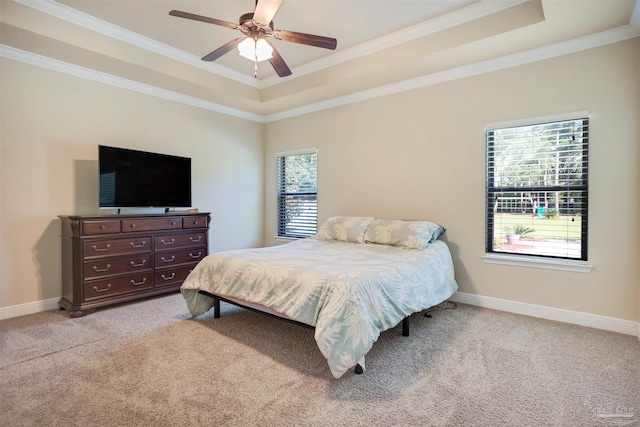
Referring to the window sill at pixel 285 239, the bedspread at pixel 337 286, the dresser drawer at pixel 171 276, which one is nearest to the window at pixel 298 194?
the window sill at pixel 285 239

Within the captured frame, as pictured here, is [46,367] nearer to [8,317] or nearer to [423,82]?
[8,317]

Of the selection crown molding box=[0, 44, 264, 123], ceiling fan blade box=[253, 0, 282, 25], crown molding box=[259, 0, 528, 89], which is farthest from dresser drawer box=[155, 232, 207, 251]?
ceiling fan blade box=[253, 0, 282, 25]

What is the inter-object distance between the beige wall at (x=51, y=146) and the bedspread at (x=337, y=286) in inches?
64.6

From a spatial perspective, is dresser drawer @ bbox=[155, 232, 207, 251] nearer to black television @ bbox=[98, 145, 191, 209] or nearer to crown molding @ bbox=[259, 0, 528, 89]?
black television @ bbox=[98, 145, 191, 209]

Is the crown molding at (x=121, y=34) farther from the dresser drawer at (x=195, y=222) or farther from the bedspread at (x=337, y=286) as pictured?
the bedspread at (x=337, y=286)

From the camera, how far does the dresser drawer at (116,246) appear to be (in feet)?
10.3

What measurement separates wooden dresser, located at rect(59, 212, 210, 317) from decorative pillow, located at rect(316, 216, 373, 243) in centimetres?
164

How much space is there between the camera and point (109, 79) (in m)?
3.66

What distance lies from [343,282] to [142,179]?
9.42 feet

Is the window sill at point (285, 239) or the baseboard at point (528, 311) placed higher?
the window sill at point (285, 239)

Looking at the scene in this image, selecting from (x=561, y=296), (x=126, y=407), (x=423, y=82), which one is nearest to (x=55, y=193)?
(x=126, y=407)

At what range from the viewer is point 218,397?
5.97 ft

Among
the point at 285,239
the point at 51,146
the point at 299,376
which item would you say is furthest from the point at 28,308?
the point at 285,239

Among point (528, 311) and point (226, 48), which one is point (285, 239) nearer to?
point (226, 48)
